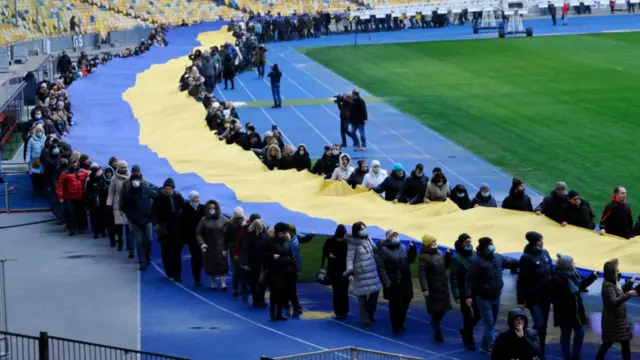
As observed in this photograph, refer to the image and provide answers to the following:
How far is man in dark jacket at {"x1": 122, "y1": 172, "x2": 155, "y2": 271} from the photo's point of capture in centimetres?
1964

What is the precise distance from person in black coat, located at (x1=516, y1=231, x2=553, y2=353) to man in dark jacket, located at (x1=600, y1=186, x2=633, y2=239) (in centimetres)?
257

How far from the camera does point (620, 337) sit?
14336mm

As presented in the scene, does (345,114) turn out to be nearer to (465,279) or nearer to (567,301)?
(465,279)

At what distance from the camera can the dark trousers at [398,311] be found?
16156 mm

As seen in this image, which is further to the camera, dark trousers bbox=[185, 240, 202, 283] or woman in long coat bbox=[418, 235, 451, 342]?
dark trousers bbox=[185, 240, 202, 283]

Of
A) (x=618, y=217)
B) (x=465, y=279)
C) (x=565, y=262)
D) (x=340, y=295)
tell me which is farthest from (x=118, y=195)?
(x=565, y=262)

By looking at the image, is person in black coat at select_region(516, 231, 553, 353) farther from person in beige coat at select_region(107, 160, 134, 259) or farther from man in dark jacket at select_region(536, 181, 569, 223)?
person in beige coat at select_region(107, 160, 134, 259)

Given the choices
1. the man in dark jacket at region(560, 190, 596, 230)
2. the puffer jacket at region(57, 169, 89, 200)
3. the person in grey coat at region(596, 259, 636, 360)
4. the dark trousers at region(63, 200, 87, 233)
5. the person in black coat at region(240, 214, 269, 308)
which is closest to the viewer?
the person in grey coat at region(596, 259, 636, 360)

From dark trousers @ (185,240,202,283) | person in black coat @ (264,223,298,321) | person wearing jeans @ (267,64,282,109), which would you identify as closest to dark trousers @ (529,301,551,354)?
person in black coat @ (264,223,298,321)

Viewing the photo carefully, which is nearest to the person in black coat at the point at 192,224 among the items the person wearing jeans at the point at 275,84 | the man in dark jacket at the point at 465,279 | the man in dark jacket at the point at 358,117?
the man in dark jacket at the point at 465,279

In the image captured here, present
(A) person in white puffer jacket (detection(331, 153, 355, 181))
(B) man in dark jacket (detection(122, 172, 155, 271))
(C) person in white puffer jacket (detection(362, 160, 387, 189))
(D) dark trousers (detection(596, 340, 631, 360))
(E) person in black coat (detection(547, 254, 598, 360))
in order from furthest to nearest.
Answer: (A) person in white puffer jacket (detection(331, 153, 355, 181)), (C) person in white puffer jacket (detection(362, 160, 387, 189)), (B) man in dark jacket (detection(122, 172, 155, 271)), (E) person in black coat (detection(547, 254, 598, 360)), (D) dark trousers (detection(596, 340, 631, 360))

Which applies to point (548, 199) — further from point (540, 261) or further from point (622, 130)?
point (622, 130)

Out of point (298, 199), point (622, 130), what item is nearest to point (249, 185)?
point (298, 199)

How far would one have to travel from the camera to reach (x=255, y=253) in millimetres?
17188
